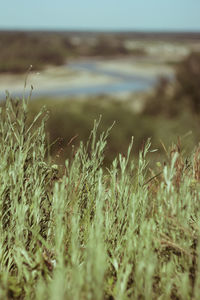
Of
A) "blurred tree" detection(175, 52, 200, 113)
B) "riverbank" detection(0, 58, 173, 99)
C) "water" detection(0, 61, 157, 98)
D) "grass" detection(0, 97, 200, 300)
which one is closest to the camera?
"grass" detection(0, 97, 200, 300)

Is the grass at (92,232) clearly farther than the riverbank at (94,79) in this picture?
No

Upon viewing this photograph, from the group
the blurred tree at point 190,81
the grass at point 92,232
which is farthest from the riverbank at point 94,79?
the grass at point 92,232

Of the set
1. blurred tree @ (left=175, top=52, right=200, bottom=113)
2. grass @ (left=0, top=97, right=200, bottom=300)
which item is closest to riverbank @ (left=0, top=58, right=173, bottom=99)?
blurred tree @ (left=175, top=52, right=200, bottom=113)

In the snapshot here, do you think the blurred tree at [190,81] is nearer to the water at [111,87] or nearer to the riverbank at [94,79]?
the riverbank at [94,79]

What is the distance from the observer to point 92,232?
5.38 ft

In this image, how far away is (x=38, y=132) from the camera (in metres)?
2.19

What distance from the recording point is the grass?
59.9 inches

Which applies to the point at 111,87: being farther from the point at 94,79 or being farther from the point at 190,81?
the point at 190,81

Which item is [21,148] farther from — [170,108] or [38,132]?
[170,108]

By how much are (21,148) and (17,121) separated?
17cm

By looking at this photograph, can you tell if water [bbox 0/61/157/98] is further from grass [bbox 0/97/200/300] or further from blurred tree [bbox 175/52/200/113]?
grass [bbox 0/97/200/300]

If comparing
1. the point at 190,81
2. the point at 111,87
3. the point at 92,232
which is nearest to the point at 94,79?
the point at 111,87

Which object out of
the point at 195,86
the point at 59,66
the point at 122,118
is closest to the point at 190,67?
the point at 195,86

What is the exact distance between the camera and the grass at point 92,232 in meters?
1.52
